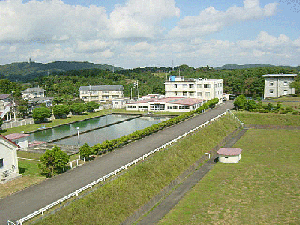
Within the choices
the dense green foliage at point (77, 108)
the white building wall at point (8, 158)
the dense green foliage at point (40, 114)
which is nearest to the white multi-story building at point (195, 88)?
the dense green foliage at point (77, 108)

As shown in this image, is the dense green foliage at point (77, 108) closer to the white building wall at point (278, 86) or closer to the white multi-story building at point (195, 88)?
the white multi-story building at point (195, 88)

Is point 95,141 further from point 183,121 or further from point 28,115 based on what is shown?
point 28,115

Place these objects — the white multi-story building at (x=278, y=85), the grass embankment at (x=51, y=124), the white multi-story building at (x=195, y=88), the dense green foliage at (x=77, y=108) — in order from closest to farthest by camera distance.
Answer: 1. the grass embankment at (x=51, y=124)
2. the dense green foliage at (x=77, y=108)
3. the white multi-story building at (x=195, y=88)
4. the white multi-story building at (x=278, y=85)

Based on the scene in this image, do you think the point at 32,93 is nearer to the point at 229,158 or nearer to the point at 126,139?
the point at 126,139

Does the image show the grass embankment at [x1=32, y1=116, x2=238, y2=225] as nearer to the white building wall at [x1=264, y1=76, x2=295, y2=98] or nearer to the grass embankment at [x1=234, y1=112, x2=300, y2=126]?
the grass embankment at [x1=234, y1=112, x2=300, y2=126]

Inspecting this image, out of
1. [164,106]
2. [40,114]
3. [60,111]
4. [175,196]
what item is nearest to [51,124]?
[40,114]

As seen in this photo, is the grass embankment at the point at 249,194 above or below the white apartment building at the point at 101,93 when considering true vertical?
below

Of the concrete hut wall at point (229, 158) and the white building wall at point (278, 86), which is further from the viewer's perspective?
the white building wall at point (278, 86)
